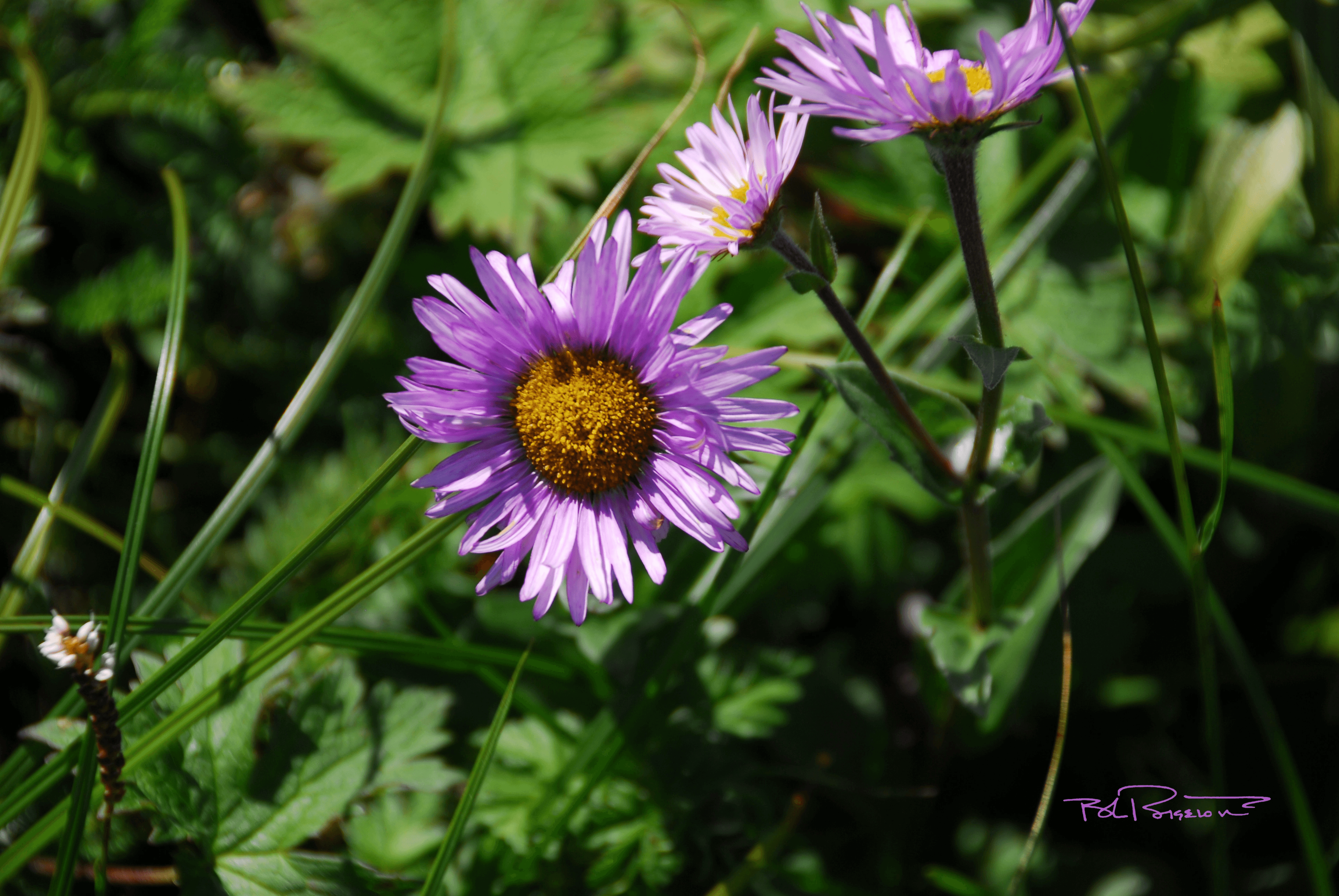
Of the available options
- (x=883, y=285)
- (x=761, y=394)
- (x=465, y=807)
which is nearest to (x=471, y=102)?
(x=761, y=394)

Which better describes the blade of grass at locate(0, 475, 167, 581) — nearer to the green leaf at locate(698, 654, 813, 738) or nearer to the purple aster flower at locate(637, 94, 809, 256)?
the green leaf at locate(698, 654, 813, 738)

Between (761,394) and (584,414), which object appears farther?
(761,394)

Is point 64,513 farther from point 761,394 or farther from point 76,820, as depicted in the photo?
point 761,394

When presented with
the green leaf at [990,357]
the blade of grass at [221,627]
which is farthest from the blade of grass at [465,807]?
the green leaf at [990,357]

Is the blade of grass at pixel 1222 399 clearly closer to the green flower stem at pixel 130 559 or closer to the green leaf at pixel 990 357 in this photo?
the green leaf at pixel 990 357
